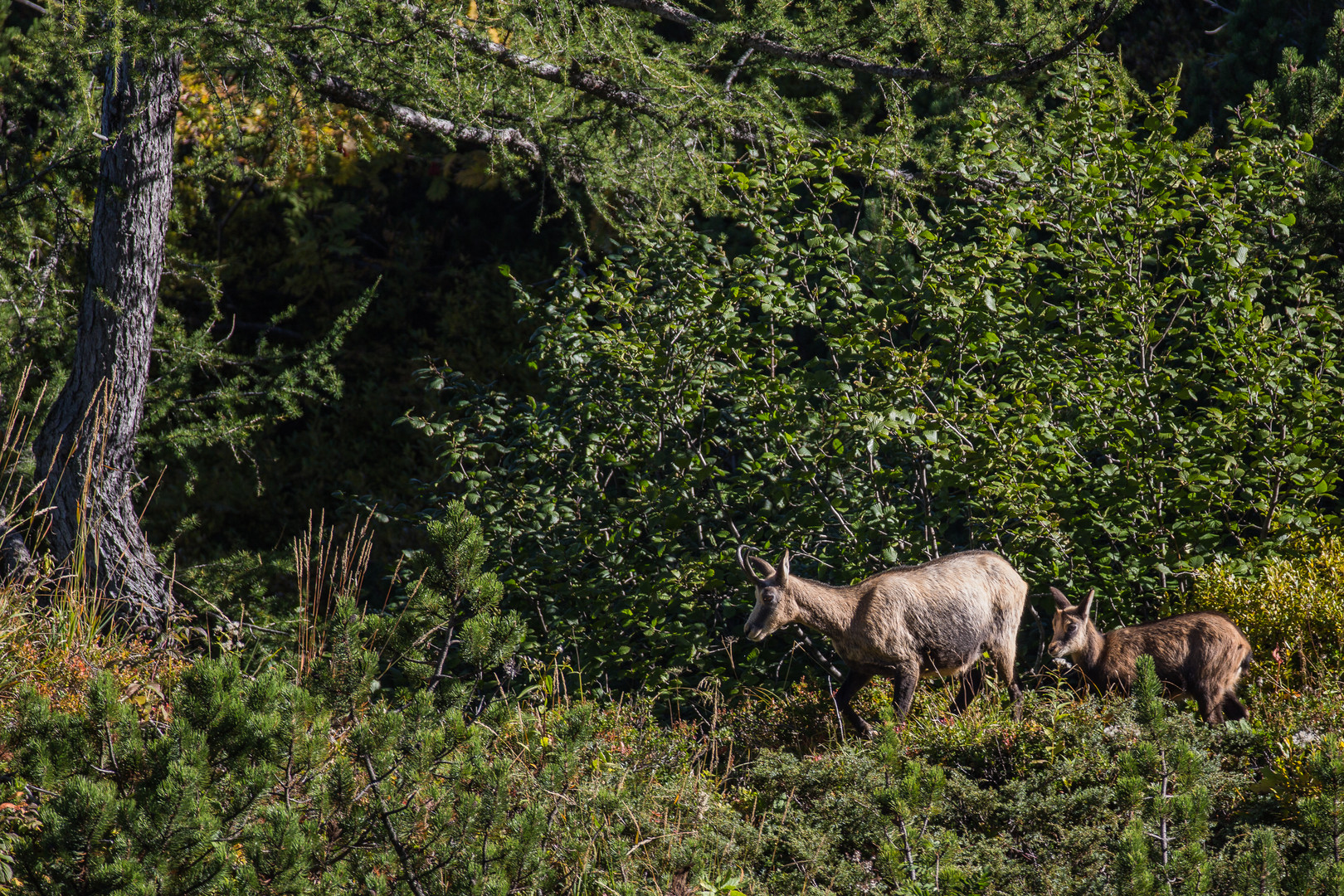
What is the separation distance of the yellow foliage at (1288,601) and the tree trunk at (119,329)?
6773mm

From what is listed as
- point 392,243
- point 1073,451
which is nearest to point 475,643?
point 1073,451

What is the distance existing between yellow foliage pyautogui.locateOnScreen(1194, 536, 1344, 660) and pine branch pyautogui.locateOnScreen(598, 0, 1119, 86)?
3325mm

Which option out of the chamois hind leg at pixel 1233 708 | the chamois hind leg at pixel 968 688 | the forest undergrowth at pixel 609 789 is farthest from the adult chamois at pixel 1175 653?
the chamois hind leg at pixel 968 688

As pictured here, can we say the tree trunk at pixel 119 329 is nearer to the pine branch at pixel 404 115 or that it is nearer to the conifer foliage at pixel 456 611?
the pine branch at pixel 404 115

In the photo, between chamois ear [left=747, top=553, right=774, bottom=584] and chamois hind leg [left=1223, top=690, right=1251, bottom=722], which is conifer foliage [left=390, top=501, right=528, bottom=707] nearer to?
chamois ear [left=747, top=553, right=774, bottom=584]

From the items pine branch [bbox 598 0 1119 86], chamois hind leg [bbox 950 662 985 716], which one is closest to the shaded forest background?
pine branch [bbox 598 0 1119 86]

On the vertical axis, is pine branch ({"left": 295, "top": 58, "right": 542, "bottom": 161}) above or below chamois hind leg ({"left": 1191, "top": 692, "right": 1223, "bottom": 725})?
above

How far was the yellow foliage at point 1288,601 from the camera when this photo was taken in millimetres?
5973

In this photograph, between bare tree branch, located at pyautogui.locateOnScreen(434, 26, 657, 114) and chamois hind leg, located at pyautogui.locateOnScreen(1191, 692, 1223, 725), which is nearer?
chamois hind leg, located at pyautogui.locateOnScreen(1191, 692, 1223, 725)

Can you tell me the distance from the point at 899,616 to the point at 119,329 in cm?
578

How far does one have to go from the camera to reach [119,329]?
307 inches

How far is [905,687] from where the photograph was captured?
18.9ft

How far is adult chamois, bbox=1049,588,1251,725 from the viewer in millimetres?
5574

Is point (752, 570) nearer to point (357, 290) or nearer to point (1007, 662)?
point (1007, 662)
